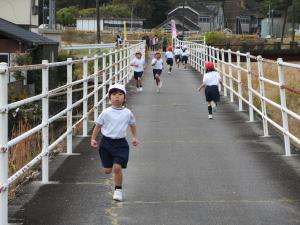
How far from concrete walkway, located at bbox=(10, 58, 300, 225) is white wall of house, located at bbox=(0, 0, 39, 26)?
30.4 m

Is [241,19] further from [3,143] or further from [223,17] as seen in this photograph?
[3,143]

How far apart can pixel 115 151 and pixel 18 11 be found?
36226 millimetres

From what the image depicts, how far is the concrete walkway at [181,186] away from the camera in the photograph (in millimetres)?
6465

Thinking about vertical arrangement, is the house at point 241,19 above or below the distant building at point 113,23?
above

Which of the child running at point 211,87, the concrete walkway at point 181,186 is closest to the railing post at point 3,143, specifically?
the concrete walkway at point 181,186

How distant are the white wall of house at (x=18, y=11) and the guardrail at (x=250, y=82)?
10.6 meters

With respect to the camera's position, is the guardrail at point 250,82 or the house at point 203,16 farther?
the house at point 203,16

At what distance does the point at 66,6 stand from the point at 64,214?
439ft

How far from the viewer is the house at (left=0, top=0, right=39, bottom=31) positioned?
41.2m

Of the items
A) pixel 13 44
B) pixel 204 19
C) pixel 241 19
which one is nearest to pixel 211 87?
pixel 13 44

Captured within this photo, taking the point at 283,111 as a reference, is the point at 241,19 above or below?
above

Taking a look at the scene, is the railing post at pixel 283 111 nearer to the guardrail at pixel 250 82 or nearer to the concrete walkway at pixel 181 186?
the guardrail at pixel 250 82

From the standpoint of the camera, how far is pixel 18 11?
4178 cm

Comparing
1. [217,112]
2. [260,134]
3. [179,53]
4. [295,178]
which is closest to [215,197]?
[295,178]
